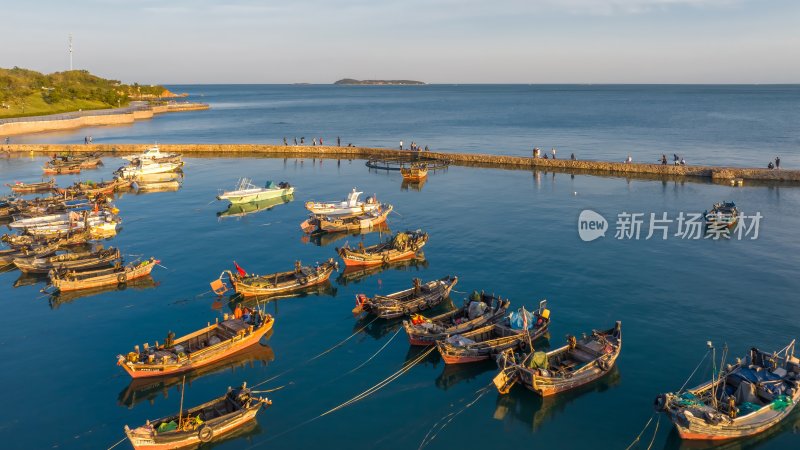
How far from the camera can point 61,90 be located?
187 m

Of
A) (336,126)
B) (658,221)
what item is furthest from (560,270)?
(336,126)

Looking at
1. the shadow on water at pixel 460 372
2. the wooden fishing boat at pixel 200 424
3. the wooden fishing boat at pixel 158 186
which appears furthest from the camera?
the wooden fishing boat at pixel 158 186

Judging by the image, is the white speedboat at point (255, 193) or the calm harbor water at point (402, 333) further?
the white speedboat at point (255, 193)

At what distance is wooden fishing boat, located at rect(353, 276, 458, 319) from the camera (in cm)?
3538

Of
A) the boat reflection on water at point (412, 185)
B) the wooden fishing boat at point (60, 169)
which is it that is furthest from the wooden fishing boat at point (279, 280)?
the wooden fishing boat at point (60, 169)

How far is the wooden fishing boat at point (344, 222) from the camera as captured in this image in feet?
179

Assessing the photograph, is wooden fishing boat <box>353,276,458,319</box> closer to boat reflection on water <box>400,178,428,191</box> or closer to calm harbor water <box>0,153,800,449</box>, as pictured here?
calm harbor water <box>0,153,800,449</box>

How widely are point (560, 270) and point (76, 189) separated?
58363mm

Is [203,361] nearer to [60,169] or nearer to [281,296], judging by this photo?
[281,296]

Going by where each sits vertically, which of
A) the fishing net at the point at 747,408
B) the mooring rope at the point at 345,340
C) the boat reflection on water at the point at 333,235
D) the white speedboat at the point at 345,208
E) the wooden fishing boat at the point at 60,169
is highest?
the wooden fishing boat at the point at 60,169

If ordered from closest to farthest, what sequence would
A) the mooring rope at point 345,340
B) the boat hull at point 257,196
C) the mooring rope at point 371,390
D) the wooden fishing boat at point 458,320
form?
the mooring rope at point 371,390, the wooden fishing boat at point 458,320, the mooring rope at point 345,340, the boat hull at point 257,196

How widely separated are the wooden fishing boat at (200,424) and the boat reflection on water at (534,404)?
444 inches

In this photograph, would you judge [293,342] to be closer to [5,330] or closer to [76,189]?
[5,330]

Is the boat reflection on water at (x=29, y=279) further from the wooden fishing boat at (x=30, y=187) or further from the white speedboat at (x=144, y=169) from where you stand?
the white speedboat at (x=144, y=169)
